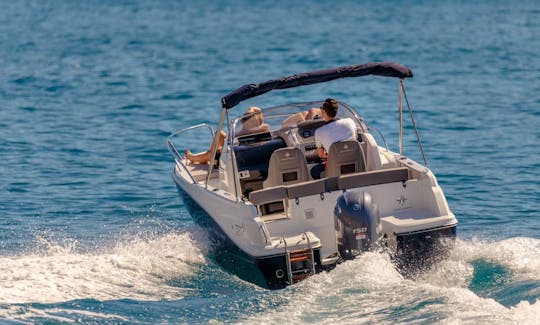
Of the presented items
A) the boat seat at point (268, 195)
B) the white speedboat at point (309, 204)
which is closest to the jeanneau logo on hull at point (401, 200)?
the white speedboat at point (309, 204)

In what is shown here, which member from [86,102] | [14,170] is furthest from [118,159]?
[86,102]

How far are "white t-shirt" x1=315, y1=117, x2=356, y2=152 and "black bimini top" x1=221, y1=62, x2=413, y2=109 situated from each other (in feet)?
1.92

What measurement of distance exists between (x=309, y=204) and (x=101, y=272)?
88.4 inches

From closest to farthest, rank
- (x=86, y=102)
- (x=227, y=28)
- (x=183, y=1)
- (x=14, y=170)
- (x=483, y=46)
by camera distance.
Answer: (x=14, y=170) < (x=86, y=102) < (x=483, y=46) < (x=227, y=28) < (x=183, y=1)

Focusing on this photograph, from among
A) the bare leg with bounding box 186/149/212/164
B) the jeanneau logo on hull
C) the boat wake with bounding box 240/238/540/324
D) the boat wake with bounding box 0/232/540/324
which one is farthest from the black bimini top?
the bare leg with bounding box 186/149/212/164

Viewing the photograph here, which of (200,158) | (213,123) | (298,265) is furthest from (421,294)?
(213,123)

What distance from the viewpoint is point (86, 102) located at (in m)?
22.9

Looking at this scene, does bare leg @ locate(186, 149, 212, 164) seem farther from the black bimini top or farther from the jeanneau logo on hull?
the jeanneau logo on hull

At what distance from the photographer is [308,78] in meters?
10.1

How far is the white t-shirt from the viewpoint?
10.6m

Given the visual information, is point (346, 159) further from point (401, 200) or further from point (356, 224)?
point (356, 224)

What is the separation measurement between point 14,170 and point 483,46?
1880 centimetres

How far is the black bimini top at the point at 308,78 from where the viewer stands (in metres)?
9.89

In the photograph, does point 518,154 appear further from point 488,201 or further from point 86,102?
point 86,102
